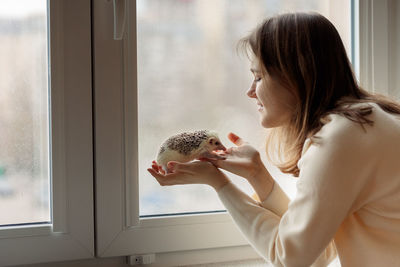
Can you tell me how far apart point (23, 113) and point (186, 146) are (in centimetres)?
39

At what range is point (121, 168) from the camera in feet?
3.52

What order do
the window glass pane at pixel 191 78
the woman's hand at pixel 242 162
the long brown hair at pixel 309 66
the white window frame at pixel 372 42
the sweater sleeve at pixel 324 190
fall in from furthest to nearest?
the white window frame at pixel 372 42
the window glass pane at pixel 191 78
the woman's hand at pixel 242 162
the long brown hair at pixel 309 66
the sweater sleeve at pixel 324 190

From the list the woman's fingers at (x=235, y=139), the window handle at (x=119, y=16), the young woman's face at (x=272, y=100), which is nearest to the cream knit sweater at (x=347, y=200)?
the young woman's face at (x=272, y=100)

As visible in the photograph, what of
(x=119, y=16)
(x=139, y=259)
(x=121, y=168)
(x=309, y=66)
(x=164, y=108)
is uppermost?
(x=119, y=16)

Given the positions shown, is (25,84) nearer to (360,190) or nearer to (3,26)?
(3,26)

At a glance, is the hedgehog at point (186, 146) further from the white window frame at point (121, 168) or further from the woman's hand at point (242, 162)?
the white window frame at point (121, 168)

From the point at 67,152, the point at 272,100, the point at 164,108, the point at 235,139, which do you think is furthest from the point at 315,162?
the point at 67,152

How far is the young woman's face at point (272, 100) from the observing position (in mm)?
915

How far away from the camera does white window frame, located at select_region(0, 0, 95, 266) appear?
1.01 metres

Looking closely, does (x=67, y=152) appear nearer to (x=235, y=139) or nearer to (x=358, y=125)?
(x=235, y=139)

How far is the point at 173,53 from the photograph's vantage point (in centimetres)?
112

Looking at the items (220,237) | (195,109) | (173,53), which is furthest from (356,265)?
(173,53)

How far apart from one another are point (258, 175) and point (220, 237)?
0.80ft

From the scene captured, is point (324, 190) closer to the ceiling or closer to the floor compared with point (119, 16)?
closer to the floor
